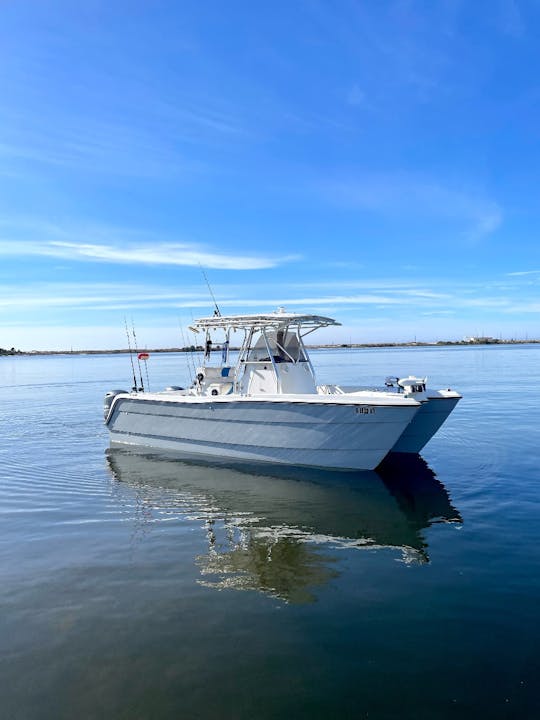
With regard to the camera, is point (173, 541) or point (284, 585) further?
point (173, 541)

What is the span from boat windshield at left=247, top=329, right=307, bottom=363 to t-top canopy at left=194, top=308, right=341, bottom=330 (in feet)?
0.99

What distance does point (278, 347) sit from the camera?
618 inches

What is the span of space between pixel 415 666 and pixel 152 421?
44.2 feet

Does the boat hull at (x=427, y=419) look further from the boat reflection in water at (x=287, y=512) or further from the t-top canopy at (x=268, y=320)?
the t-top canopy at (x=268, y=320)

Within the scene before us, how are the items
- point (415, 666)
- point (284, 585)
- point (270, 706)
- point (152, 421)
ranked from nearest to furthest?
point (270, 706), point (415, 666), point (284, 585), point (152, 421)

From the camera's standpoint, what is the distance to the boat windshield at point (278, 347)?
51.1ft

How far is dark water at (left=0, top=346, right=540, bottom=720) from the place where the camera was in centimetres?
493

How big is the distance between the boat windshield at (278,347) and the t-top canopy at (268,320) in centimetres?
30

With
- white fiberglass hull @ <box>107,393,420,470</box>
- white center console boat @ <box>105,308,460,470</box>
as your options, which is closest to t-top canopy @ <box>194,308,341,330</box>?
white center console boat @ <box>105,308,460,470</box>

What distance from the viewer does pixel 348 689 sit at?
4961 mm

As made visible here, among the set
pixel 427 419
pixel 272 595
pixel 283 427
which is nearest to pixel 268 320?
pixel 283 427

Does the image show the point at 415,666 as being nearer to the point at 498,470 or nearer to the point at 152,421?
the point at 498,470

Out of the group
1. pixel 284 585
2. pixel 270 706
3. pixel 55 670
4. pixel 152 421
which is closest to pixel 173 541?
pixel 284 585

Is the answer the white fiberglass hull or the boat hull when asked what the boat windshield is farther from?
the boat hull
